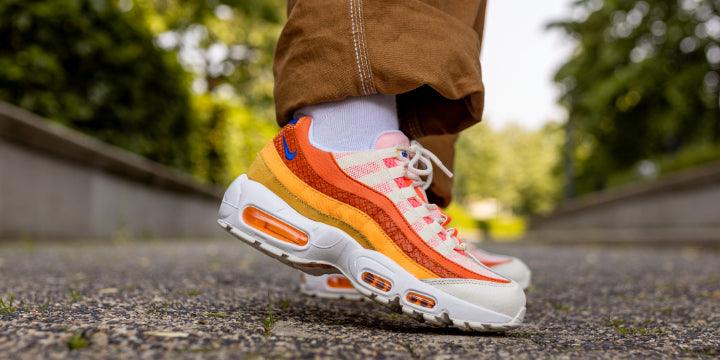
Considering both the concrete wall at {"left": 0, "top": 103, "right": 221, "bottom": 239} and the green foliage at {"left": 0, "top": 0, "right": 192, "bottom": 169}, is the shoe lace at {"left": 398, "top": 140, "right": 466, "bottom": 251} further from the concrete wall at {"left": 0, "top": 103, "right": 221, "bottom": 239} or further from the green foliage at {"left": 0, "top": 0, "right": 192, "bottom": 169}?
the green foliage at {"left": 0, "top": 0, "right": 192, "bottom": 169}

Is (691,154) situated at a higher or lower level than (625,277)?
higher

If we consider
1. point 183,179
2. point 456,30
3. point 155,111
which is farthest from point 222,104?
point 456,30

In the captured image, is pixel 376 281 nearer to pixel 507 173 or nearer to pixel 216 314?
pixel 216 314

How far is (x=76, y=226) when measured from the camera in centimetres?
563

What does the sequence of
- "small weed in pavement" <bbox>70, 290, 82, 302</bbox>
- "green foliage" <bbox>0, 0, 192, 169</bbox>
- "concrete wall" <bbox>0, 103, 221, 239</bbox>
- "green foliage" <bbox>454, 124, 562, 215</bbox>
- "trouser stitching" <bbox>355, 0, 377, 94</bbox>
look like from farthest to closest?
"green foliage" <bbox>454, 124, 562, 215</bbox> < "green foliage" <bbox>0, 0, 192, 169</bbox> < "concrete wall" <bbox>0, 103, 221, 239</bbox> < "small weed in pavement" <bbox>70, 290, 82, 302</bbox> < "trouser stitching" <bbox>355, 0, 377, 94</bbox>

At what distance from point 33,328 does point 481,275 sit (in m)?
0.93

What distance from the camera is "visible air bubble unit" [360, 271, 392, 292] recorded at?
154 cm

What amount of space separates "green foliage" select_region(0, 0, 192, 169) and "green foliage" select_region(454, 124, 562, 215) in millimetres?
36540

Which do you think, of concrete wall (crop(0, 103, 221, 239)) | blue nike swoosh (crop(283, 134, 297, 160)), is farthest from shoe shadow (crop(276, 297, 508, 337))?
concrete wall (crop(0, 103, 221, 239))

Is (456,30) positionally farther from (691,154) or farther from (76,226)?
(691,154)

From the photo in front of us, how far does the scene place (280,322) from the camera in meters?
1.55

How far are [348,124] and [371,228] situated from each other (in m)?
0.28

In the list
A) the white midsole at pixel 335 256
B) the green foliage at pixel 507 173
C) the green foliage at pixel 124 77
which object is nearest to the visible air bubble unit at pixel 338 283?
the white midsole at pixel 335 256

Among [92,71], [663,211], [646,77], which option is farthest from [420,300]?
[646,77]
